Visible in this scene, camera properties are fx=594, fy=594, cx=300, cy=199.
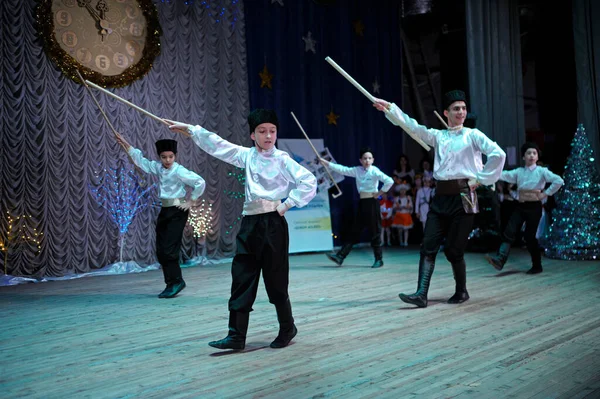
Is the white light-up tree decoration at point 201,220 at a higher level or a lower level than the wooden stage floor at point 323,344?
higher

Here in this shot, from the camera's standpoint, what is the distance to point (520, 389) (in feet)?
8.41

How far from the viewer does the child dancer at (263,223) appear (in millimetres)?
3412

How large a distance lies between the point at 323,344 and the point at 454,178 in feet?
6.04

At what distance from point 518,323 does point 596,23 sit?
6.78 meters

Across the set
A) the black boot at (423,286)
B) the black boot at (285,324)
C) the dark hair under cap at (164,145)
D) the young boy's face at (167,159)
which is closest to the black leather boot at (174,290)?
the young boy's face at (167,159)

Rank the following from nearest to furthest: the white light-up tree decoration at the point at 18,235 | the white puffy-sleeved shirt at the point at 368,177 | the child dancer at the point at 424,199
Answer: the white light-up tree decoration at the point at 18,235, the white puffy-sleeved shirt at the point at 368,177, the child dancer at the point at 424,199

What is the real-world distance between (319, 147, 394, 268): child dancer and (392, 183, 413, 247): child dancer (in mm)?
3045

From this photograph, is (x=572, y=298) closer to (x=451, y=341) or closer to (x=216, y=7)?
(x=451, y=341)

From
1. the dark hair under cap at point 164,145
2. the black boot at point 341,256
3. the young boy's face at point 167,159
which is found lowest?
the black boot at point 341,256

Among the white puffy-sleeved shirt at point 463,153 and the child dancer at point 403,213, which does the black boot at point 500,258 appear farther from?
→ the child dancer at point 403,213

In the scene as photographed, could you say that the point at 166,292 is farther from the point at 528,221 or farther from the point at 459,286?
the point at 528,221

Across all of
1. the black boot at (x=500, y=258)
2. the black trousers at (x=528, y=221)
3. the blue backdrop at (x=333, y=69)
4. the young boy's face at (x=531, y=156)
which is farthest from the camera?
the blue backdrop at (x=333, y=69)

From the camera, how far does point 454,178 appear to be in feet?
15.1

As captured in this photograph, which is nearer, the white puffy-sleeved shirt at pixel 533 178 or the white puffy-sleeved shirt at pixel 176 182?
the white puffy-sleeved shirt at pixel 176 182
